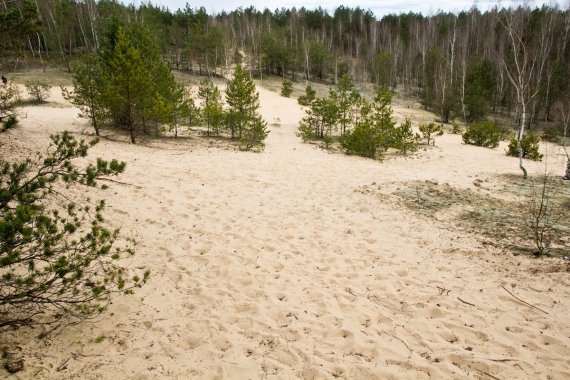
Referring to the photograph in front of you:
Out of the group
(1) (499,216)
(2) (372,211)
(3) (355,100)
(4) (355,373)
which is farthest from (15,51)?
(3) (355,100)

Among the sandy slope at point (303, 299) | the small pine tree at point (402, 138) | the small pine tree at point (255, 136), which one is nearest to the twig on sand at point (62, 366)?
the sandy slope at point (303, 299)

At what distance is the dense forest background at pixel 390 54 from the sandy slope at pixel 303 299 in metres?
12.4

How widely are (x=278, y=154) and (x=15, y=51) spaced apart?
40.7 feet

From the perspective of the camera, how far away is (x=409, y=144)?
18.4 metres

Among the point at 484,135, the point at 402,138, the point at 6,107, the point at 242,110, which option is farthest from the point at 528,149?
the point at 6,107

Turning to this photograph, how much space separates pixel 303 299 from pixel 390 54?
203 feet

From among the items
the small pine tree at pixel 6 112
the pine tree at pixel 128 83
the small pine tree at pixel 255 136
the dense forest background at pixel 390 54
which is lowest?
the small pine tree at pixel 255 136

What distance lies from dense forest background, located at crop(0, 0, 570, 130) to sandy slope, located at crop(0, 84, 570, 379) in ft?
40.6

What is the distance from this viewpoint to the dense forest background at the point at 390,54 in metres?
37.0

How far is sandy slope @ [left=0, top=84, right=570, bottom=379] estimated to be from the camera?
391cm

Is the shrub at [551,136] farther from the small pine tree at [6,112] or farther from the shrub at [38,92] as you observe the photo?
the shrub at [38,92]

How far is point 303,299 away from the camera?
205 inches

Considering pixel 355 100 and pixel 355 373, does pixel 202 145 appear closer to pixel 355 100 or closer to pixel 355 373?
pixel 355 100

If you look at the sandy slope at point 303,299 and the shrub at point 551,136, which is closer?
the sandy slope at point 303,299
